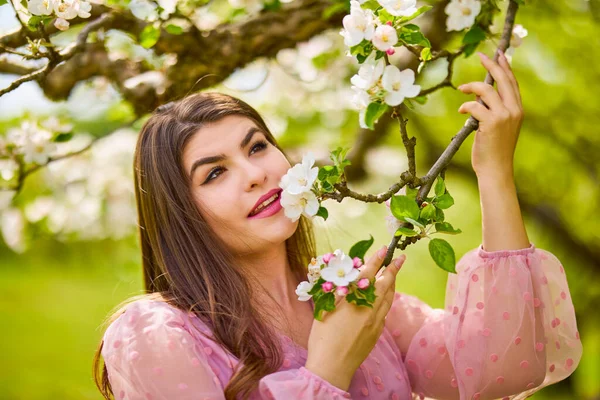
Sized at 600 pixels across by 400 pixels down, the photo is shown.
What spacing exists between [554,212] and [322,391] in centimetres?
298

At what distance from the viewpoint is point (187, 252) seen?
165 cm

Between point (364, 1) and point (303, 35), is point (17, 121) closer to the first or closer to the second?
point (303, 35)

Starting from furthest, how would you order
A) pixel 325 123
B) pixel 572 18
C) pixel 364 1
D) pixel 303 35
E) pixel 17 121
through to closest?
pixel 325 123
pixel 572 18
pixel 17 121
pixel 303 35
pixel 364 1

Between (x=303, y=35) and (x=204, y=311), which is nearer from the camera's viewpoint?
(x=204, y=311)

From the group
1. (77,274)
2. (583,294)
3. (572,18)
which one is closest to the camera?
(572,18)

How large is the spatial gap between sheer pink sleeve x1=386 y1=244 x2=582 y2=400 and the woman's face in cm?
46

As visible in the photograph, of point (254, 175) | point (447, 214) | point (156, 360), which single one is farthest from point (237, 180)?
point (447, 214)

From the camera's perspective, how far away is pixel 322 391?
1.35 m

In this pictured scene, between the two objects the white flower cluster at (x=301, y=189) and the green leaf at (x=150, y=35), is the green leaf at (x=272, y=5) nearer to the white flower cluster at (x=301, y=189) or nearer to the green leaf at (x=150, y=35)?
the green leaf at (x=150, y=35)

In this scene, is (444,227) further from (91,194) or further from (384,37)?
(91,194)

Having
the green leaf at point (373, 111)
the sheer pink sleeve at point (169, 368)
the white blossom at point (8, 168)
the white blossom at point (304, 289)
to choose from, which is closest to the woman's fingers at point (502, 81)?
the green leaf at point (373, 111)

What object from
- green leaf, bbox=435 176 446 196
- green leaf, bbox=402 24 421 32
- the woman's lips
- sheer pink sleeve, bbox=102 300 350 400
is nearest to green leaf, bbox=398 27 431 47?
green leaf, bbox=402 24 421 32

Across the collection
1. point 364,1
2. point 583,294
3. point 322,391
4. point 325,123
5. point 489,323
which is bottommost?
point 583,294

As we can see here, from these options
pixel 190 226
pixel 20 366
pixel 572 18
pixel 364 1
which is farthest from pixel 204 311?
pixel 20 366
